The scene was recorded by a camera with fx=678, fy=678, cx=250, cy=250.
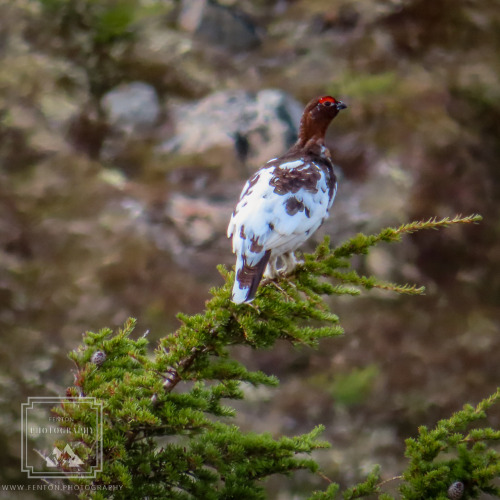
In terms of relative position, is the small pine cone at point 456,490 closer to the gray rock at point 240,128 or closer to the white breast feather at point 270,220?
the white breast feather at point 270,220

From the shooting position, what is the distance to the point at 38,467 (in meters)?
8.90

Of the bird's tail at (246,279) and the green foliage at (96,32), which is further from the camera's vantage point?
the green foliage at (96,32)

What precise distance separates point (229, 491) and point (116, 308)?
299 inches

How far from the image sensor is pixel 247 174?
1195 centimetres

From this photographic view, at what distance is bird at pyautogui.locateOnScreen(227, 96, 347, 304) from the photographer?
4.43 metres

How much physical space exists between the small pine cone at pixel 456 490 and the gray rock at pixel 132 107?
10813mm

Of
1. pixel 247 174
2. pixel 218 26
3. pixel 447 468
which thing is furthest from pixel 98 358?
pixel 218 26

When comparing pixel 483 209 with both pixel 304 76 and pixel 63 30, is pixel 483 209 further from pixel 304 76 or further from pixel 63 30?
pixel 63 30

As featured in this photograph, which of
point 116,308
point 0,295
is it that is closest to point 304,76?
point 116,308

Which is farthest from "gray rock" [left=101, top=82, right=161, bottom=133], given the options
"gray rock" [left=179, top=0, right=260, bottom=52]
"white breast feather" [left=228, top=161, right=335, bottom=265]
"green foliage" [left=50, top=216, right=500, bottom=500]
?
"green foliage" [left=50, top=216, right=500, bottom=500]

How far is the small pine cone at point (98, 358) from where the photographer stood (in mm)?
3557

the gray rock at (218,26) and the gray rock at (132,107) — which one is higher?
the gray rock at (218,26)

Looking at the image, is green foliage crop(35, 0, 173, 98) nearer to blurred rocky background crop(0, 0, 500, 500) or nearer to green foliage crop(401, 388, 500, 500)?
blurred rocky background crop(0, 0, 500, 500)

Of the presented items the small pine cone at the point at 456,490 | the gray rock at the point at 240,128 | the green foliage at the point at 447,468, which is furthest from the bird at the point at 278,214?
the gray rock at the point at 240,128
